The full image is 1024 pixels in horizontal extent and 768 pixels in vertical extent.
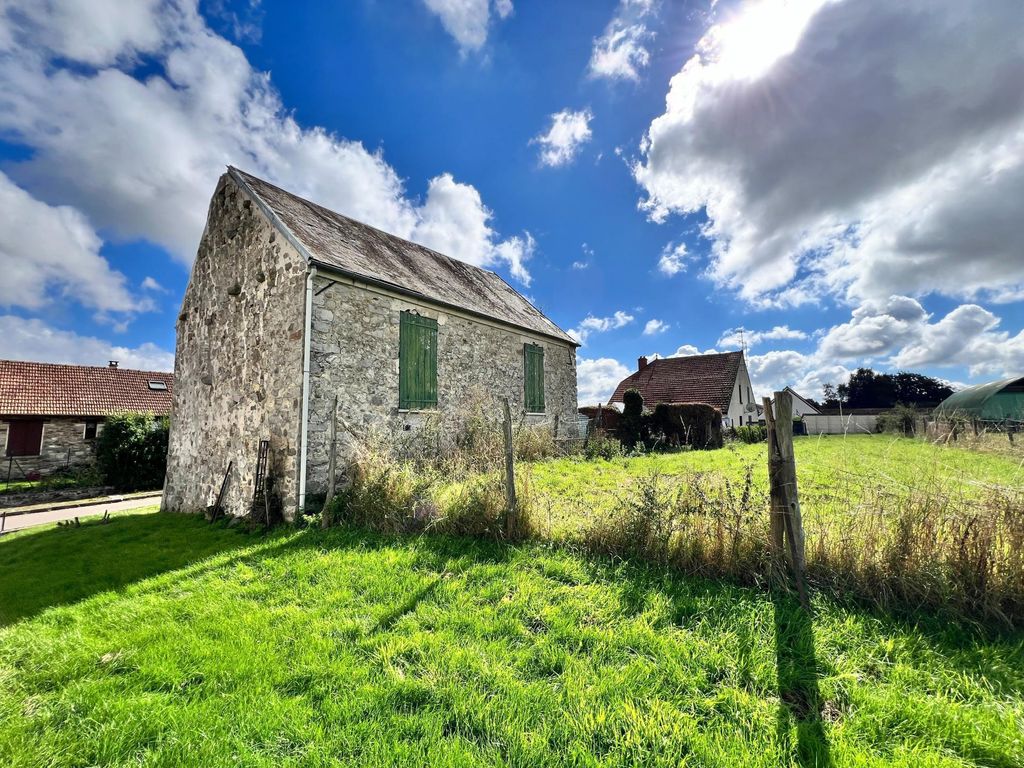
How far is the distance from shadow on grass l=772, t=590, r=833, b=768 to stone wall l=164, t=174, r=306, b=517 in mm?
6309

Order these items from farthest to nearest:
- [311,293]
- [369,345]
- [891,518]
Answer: [369,345]
[311,293]
[891,518]

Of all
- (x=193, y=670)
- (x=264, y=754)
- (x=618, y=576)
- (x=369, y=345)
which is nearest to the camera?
(x=264, y=754)

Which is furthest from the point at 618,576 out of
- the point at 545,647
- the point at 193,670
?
the point at 193,670

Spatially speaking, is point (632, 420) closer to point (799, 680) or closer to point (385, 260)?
point (385, 260)

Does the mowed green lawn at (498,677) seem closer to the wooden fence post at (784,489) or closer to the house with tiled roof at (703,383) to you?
the wooden fence post at (784,489)

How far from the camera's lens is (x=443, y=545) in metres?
4.71

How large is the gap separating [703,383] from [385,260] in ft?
65.7

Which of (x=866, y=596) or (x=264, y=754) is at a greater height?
(x=866, y=596)

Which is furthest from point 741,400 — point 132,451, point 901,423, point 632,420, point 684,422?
point 132,451

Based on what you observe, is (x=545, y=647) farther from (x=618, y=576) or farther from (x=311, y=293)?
(x=311, y=293)

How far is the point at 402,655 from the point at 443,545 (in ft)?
6.45

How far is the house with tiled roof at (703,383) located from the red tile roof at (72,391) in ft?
79.4

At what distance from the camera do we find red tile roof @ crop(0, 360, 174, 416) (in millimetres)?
18375

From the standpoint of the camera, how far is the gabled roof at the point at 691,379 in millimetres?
23312
